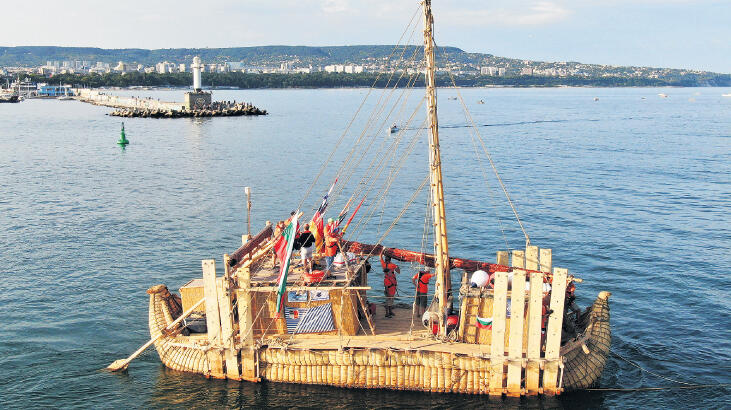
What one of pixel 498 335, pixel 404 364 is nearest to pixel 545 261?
pixel 498 335

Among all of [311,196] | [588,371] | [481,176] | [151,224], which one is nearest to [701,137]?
[481,176]

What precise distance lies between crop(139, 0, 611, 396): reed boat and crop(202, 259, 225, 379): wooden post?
0.09ft

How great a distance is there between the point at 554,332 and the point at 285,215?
93.9 feet

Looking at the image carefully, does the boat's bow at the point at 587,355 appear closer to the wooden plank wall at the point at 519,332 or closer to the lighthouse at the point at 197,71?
the wooden plank wall at the point at 519,332

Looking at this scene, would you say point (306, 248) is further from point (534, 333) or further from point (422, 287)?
point (534, 333)

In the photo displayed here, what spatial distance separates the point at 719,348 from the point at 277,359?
1476 centimetres

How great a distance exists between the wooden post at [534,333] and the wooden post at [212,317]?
7914 millimetres

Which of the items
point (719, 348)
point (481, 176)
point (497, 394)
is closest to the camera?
point (497, 394)

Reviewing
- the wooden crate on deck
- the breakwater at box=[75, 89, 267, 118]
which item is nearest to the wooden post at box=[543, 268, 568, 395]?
the wooden crate on deck

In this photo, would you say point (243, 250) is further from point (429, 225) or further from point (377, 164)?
point (377, 164)

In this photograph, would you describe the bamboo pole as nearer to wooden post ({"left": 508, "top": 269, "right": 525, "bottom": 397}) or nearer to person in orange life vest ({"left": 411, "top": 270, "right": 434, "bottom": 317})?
person in orange life vest ({"left": 411, "top": 270, "right": 434, "bottom": 317})

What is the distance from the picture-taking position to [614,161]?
70.8 meters

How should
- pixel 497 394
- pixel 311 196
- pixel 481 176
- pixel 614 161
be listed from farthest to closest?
pixel 614 161 → pixel 481 176 → pixel 311 196 → pixel 497 394

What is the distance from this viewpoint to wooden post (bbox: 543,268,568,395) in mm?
17359
